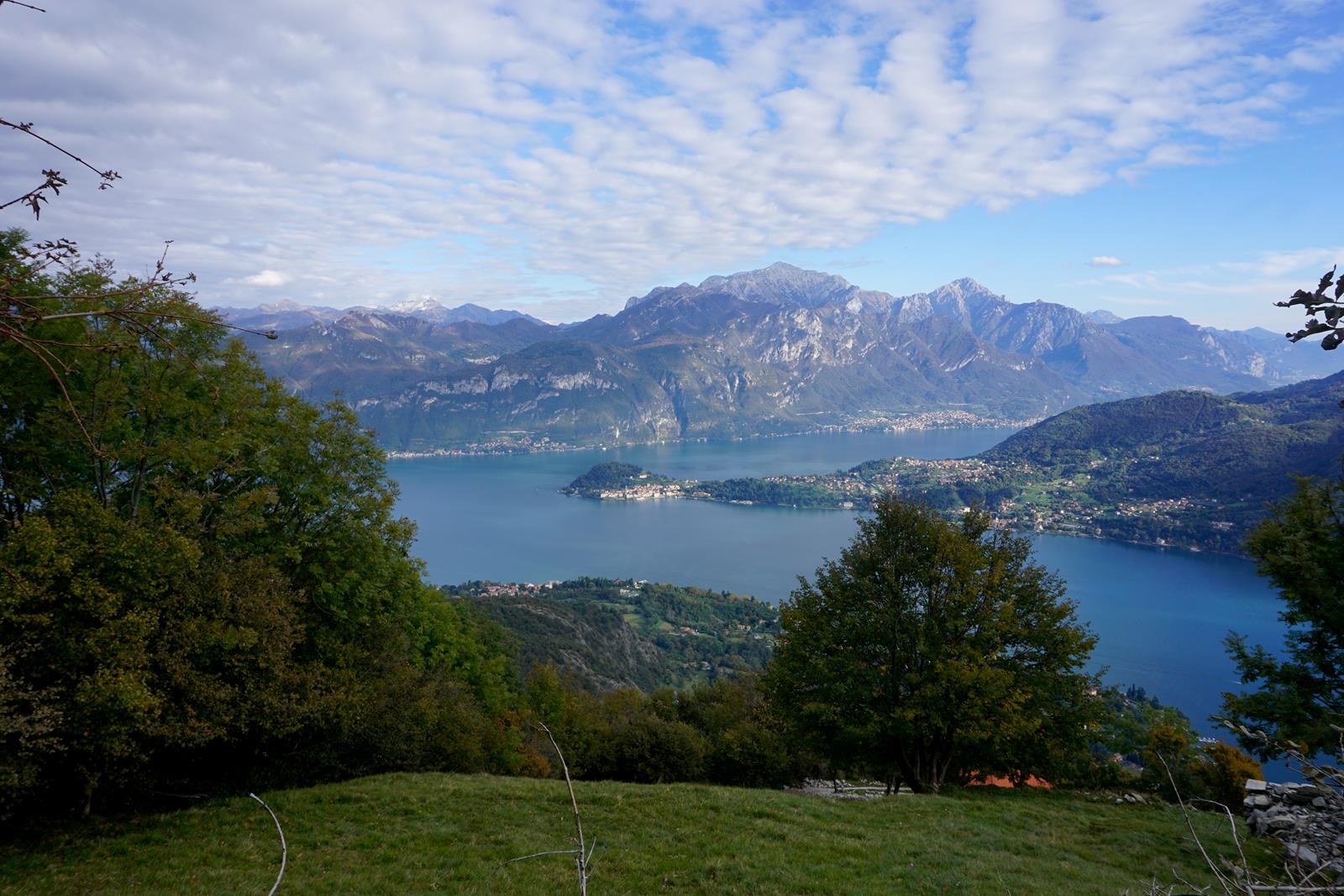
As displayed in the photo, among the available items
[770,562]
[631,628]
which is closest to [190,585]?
[631,628]

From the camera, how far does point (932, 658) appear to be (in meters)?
14.5

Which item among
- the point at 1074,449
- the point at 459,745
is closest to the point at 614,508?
the point at 1074,449

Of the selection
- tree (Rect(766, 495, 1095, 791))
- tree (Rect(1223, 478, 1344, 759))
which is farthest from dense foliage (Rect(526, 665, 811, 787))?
tree (Rect(1223, 478, 1344, 759))

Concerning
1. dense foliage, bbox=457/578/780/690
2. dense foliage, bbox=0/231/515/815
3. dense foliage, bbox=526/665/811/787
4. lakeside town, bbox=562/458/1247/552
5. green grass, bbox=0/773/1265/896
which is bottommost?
dense foliage, bbox=457/578/780/690

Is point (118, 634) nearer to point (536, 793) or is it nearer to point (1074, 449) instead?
point (536, 793)

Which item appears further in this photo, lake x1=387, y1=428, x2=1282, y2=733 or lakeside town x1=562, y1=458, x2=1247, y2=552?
lakeside town x1=562, y1=458, x2=1247, y2=552

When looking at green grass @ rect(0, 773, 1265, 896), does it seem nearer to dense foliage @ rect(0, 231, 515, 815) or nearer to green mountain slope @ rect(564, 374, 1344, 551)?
dense foliage @ rect(0, 231, 515, 815)

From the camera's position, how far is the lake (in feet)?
193

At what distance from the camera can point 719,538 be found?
11444cm

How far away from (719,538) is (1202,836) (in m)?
105

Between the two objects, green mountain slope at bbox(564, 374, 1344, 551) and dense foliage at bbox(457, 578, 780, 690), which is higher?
green mountain slope at bbox(564, 374, 1344, 551)

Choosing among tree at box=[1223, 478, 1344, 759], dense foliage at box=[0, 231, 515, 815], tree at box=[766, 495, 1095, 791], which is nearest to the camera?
dense foliage at box=[0, 231, 515, 815]

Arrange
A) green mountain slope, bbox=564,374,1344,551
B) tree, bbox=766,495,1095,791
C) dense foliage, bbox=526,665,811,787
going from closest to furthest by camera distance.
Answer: tree, bbox=766,495,1095,791 < dense foliage, bbox=526,665,811,787 < green mountain slope, bbox=564,374,1344,551

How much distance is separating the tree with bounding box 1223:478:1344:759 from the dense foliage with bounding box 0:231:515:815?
51.0 feet
